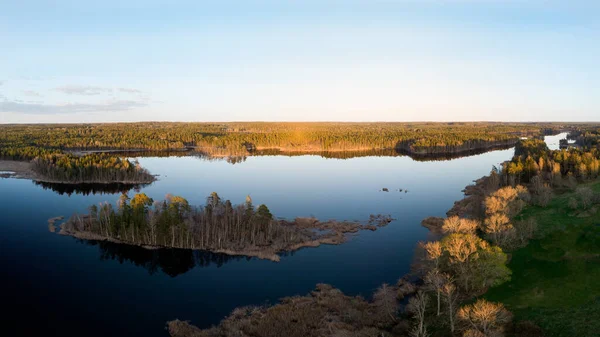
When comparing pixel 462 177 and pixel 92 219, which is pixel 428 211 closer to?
pixel 462 177

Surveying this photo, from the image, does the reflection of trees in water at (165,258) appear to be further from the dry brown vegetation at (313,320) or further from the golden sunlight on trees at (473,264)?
the golden sunlight on trees at (473,264)

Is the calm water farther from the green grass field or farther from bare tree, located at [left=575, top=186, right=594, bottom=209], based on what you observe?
bare tree, located at [left=575, top=186, right=594, bottom=209]

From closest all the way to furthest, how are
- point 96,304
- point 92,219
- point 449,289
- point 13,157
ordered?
point 449,289
point 96,304
point 92,219
point 13,157

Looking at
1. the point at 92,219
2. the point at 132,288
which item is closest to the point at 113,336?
the point at 132,288

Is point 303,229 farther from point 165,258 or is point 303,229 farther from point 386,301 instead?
point 386,301

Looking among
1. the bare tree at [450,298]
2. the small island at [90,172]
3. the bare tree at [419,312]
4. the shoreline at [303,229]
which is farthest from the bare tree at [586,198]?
the small island at [90,172]
